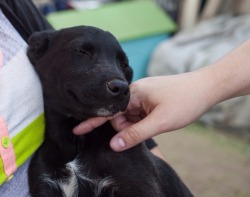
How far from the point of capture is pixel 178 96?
4.25 ft

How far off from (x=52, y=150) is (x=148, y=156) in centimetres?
32

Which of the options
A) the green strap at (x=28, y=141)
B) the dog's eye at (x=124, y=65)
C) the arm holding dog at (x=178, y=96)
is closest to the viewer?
the green strap at (x=28, y=141)

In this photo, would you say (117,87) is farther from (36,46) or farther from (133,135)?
(36,46)

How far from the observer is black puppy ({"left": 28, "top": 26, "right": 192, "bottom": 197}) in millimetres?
1301

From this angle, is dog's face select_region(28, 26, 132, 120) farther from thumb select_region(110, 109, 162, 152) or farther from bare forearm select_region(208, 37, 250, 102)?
bare forearm select_region(208, 37, 250, 102)

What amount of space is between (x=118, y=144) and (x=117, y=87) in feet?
0.65

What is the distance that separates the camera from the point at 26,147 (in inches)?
48.7

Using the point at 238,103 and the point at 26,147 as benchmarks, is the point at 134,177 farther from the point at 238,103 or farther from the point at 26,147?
the point at 238,103

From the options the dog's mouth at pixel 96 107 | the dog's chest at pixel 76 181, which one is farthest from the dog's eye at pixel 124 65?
the dog's chest at pixel 76 181

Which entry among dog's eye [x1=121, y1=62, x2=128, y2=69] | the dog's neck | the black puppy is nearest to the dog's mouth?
the black puppy

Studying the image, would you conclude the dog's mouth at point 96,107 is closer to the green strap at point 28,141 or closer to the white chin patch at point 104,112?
the white chin patch at point 104,112

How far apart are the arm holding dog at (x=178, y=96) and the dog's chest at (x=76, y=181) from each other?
4.8 inches

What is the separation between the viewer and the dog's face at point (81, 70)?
1234mm

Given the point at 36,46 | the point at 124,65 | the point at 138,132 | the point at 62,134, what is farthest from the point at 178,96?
the point at 36,46
